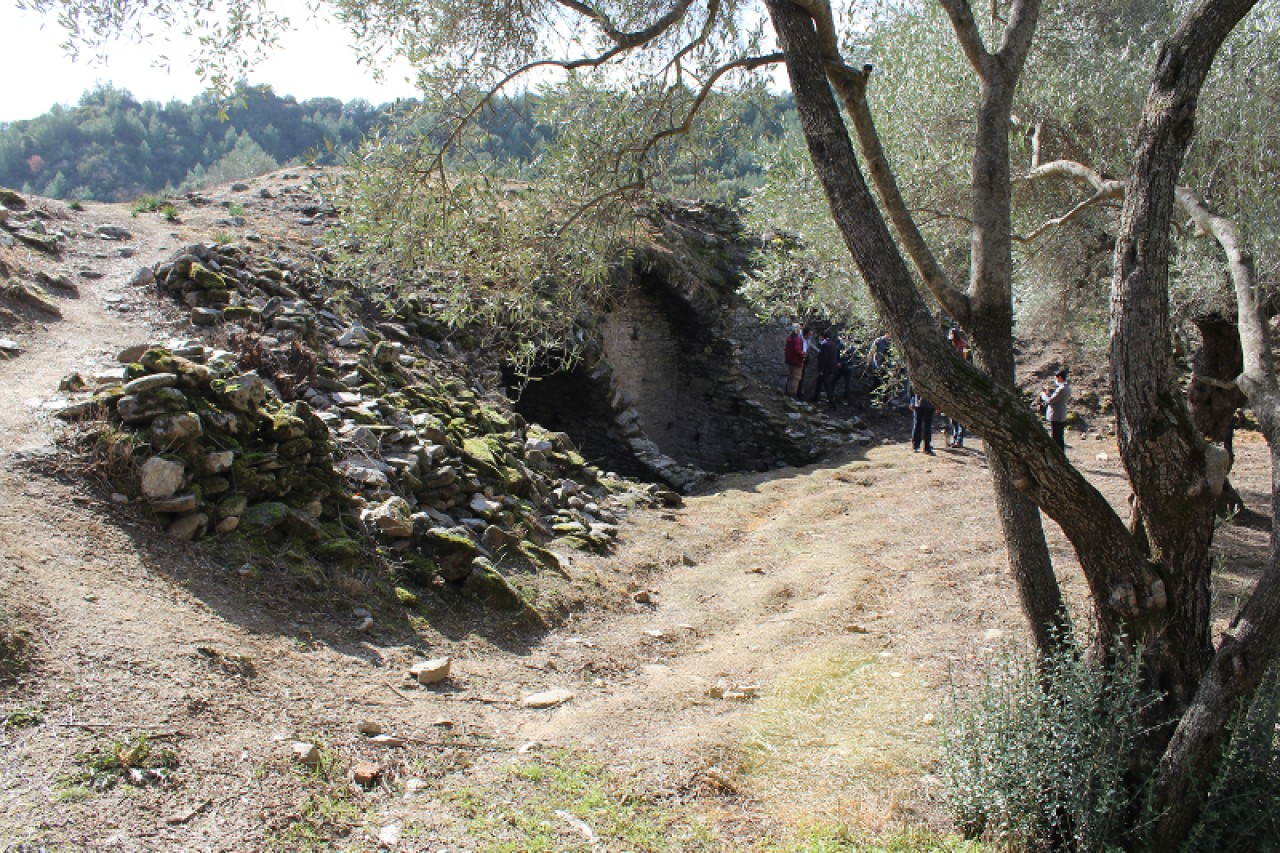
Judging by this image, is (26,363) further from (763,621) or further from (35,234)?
(763,621)

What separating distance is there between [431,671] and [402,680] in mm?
168

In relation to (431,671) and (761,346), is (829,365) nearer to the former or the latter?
(761,346)

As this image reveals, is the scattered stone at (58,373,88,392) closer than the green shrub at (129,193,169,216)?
Yes

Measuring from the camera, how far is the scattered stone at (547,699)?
4.85 meters

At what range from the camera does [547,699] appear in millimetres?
4930

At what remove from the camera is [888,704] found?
5023 mm

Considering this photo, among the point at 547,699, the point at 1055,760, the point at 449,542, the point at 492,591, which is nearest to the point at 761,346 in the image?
the point at 449,542

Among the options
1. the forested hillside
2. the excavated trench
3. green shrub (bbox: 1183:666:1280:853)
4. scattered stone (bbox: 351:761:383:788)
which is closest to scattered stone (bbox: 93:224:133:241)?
the excavated trench

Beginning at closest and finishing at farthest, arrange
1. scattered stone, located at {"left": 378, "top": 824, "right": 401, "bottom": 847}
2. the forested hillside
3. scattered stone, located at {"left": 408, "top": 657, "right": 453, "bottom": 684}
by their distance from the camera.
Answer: scattered stone, located at {"left": 378, "top": 824, "right": 401, "bottom": 847} → scattered stone, located at {"left": 408, "top": 657, "right": 453, "bottom": 684} → the forested hillside

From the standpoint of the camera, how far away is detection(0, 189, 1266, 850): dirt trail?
318cm

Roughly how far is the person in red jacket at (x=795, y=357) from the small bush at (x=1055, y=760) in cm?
1382

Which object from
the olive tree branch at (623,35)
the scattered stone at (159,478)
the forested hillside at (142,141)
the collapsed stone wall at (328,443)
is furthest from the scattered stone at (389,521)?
the forested hillside at (142,141)

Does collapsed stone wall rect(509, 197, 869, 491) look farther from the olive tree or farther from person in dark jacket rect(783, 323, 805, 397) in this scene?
the olive tree

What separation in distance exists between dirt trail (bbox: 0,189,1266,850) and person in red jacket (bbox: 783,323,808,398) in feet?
31.0
